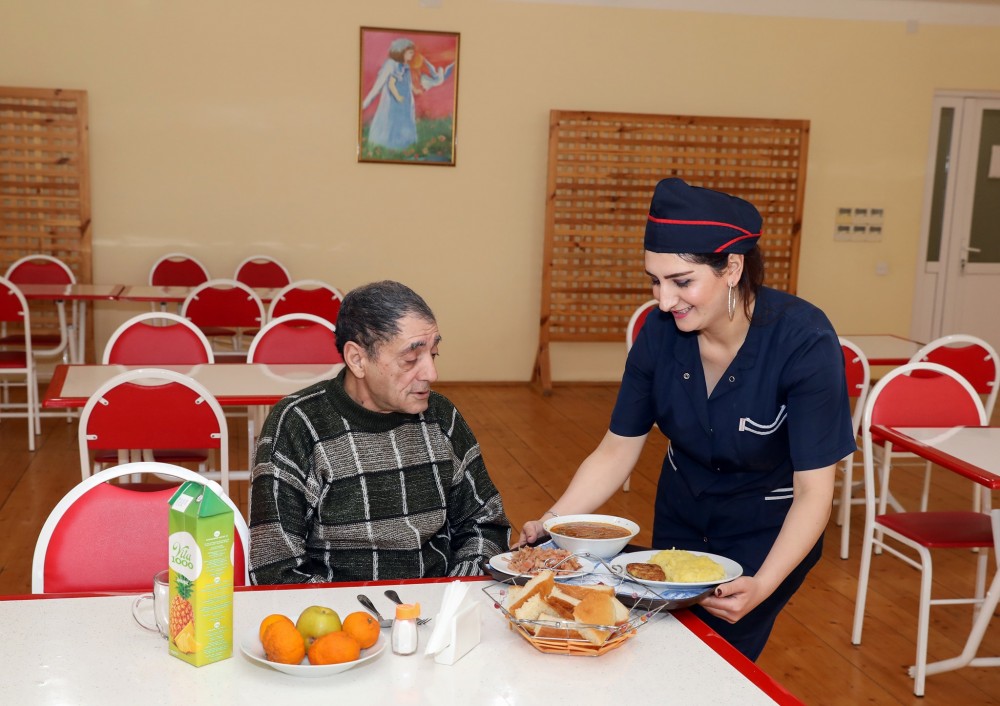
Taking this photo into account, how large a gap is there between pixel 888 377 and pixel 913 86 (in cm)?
491

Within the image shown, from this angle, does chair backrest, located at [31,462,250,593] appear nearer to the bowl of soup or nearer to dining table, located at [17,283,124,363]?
the bowl of soup

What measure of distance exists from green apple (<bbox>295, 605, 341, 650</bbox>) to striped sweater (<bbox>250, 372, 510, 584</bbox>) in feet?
1.53

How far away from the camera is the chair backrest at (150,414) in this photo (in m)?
3.05

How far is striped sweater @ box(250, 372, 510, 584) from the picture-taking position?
6.35 ft

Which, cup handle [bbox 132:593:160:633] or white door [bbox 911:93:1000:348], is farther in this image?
white door [bbox 911:93:1000:348]

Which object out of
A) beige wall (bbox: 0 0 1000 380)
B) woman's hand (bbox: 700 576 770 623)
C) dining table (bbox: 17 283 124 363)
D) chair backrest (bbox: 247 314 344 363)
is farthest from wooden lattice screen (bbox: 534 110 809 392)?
woman's hand (bbox: 700 576 770 623)

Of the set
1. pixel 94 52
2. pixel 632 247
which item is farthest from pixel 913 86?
pixel 94 52

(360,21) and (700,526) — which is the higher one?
(360,21)

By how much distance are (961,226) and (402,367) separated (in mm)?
7045

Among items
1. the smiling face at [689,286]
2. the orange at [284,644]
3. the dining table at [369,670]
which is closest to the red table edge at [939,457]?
the smiling face at [689,286]

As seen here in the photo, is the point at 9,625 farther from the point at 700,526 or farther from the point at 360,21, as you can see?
the point at 360,21

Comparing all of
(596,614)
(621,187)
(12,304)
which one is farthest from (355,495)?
(621,187)

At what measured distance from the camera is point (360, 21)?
6.81 meters

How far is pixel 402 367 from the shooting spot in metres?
2.00
